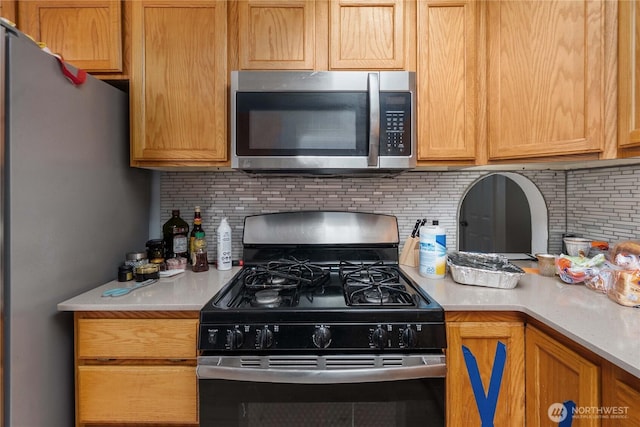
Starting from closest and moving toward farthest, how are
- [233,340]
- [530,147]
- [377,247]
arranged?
1. [233,340]
2. [530,147]
3. [377,247]

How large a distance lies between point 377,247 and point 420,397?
0.76m

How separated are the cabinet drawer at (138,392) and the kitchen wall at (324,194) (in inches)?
30.1

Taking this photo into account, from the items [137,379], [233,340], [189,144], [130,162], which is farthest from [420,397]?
[130,162]

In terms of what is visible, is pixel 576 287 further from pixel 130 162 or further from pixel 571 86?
pixel 130 162

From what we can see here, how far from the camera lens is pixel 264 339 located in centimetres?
104

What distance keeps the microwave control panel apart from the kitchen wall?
16.3 inches

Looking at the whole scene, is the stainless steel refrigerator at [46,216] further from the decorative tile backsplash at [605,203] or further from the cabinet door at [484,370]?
the decorative tile backsplash at [605,203]

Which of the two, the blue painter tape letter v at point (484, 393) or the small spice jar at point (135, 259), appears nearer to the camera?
the blue painter tape letter v at point (484, 393)

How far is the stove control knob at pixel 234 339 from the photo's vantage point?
104cm

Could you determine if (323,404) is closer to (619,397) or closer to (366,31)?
(619,397)

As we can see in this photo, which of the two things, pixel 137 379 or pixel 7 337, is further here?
pixel 137 379

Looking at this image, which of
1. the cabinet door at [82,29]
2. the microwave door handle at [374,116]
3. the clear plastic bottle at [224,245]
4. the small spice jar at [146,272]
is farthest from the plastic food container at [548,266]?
the cabinet door at [82,29]

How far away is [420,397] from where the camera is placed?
1.04 meters

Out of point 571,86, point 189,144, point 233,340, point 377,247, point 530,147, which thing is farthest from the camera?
point 377,247
